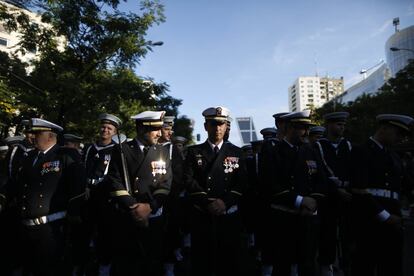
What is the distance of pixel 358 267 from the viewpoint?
4047mm

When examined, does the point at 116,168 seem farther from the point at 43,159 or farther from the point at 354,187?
the point at 354,187

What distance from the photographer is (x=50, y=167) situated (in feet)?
13.3

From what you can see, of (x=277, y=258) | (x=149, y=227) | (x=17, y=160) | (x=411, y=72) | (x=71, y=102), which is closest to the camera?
(x=149, y=227)

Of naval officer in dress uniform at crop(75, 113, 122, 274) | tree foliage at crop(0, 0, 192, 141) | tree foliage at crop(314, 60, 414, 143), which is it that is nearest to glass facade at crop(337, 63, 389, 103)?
tree foliage at crop(314, 60, 414, 143)

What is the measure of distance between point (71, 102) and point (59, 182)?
8.57m

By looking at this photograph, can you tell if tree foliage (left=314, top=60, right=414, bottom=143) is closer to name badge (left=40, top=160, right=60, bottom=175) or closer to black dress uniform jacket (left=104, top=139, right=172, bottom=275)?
black dress uniform jacket (left=104, top=139, right=172, bottom=275)

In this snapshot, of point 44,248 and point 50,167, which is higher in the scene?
point 50,167

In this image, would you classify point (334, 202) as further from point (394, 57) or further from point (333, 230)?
point (394, 57)

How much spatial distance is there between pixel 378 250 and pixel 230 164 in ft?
6.45

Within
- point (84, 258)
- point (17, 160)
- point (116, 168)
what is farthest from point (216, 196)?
point (17, 160)

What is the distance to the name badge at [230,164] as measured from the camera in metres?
4.27

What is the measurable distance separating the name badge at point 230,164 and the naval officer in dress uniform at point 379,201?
142 centimetres

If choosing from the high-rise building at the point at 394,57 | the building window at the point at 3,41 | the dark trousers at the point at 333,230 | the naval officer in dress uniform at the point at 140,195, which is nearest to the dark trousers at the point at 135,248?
the naval officer in dress uniform at the point at 140,195

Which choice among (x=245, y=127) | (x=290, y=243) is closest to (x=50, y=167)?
(x=290, y=243)
